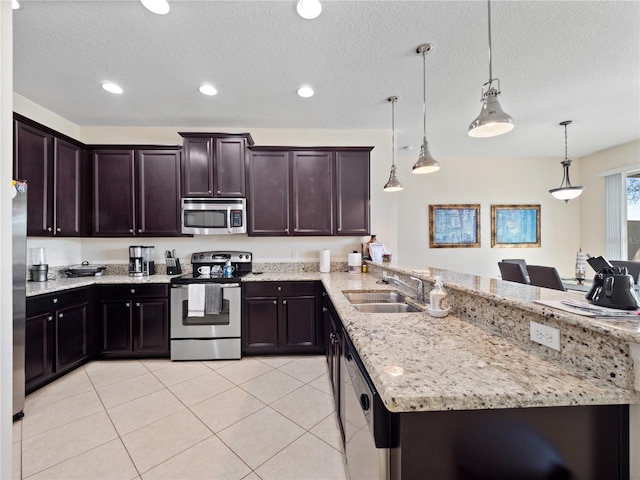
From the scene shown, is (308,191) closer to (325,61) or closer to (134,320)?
(325,61)

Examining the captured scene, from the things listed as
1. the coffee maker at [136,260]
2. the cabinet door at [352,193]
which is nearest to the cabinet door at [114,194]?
the coffee maker at [136,260]

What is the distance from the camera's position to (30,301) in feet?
7.43

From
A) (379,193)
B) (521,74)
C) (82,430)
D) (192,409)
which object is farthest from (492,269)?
(82,430)

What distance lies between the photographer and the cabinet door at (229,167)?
10.7 feet

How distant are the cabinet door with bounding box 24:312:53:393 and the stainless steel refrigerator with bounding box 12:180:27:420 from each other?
23cm

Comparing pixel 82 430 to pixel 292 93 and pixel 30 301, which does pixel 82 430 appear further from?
pixel 292 93

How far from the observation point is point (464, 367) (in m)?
0.90

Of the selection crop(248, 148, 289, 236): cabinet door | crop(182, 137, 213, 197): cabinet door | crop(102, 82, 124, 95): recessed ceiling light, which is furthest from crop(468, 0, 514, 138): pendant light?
crop(102, 82, 124, 95): recessed ceiling light

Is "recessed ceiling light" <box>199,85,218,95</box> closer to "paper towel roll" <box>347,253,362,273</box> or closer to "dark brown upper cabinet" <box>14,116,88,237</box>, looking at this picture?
"dark brown upper cabinet" <box>14,116,88,237</box>

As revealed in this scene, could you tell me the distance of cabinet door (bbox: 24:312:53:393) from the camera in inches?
88.4

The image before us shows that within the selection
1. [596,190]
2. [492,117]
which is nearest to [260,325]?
[492,117]

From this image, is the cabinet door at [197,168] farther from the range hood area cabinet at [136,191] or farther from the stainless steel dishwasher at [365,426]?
the stainless steel dishwasher at [365,426]

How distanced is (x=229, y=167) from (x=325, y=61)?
166 cm

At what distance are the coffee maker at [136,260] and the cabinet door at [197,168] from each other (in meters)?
0.90
